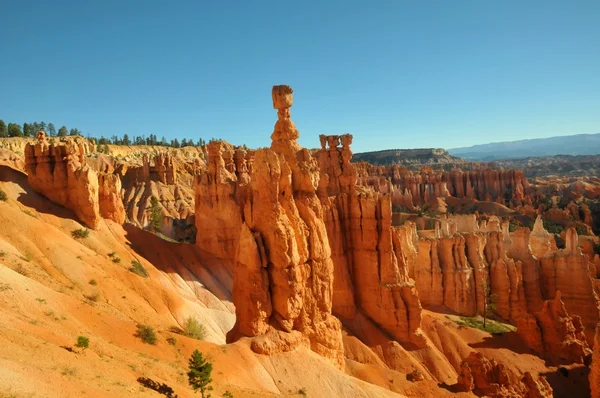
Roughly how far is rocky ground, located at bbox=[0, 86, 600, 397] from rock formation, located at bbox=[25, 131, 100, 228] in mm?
97

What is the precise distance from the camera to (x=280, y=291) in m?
23.3

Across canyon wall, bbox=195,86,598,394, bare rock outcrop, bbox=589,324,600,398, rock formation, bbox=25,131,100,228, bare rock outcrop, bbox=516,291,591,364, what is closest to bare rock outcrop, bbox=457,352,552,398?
canyon wall, bbox=195,86,598,394

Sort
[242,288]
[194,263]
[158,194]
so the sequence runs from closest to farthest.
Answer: [242,288] < [194,263] < [158,194]

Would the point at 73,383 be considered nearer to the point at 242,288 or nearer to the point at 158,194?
the point at 242,288

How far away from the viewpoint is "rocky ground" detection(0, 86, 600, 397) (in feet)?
60.8

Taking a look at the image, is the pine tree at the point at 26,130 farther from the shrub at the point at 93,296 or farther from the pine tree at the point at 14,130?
the shrub at the point at 93,296

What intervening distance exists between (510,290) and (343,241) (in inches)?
741

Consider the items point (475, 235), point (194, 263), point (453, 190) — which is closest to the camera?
point (194, 263)

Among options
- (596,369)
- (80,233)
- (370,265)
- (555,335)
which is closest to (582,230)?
(555,335)

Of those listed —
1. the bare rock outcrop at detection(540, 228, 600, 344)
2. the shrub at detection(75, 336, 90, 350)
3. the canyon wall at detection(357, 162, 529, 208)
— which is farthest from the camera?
the canyon wall at detection(357, 162, 529, 208)

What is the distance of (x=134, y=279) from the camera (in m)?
29.7

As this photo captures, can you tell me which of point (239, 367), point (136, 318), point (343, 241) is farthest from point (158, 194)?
point (239, 367)

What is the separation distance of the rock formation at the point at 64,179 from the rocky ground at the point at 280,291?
10 centimetres

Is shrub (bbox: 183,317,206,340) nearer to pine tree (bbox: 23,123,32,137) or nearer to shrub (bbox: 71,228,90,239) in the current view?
shrub (bbox: 71,228,90,239)
